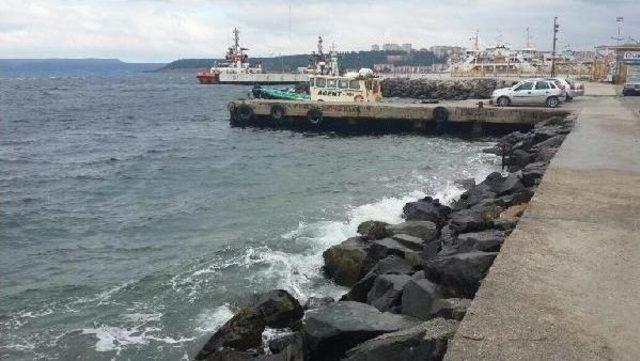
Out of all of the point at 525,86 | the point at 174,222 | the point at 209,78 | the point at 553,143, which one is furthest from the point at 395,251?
the point at 209,78

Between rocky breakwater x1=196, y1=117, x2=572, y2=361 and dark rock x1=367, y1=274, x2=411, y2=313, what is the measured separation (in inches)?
0.6

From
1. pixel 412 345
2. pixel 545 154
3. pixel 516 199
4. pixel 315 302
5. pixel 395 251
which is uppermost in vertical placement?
pixel 545 154

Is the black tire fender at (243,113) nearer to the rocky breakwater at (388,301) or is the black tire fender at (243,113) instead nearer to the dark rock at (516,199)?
the rocky breakwater at (388,301)

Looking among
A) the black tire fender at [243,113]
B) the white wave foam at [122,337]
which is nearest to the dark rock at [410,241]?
the white wave foam at [122,337]

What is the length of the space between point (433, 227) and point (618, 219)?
4.00m

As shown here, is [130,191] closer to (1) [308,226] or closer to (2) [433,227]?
(1) [308,226]

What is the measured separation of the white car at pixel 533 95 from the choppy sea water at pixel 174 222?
14.9ft

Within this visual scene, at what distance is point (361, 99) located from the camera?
39312 millimetres

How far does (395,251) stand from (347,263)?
3.12ft

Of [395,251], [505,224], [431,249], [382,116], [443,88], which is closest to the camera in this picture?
→ [505,224]

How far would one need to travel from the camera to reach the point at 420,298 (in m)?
7.02

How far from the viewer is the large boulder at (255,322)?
795 cm

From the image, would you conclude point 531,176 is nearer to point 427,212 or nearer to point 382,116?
point 427,212

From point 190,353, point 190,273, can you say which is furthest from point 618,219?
point 190,273
